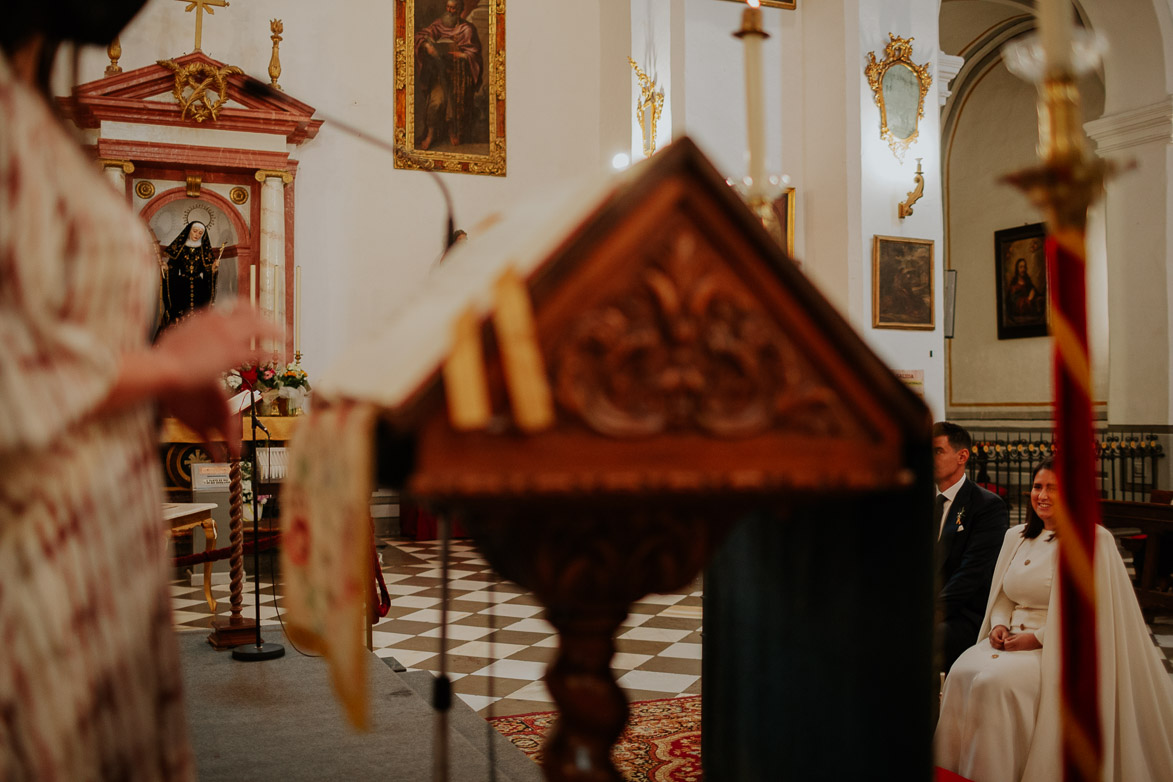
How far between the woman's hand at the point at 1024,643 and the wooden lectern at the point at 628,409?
2.67m

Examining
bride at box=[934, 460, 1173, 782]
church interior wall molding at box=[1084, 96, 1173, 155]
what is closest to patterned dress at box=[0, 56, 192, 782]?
bride at box=[934, 460, 1173, 782]

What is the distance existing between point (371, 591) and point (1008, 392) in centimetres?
1371

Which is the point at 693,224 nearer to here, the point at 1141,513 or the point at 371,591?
the point at 371,591

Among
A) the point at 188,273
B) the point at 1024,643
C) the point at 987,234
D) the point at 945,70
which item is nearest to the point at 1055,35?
the point at 1024,643

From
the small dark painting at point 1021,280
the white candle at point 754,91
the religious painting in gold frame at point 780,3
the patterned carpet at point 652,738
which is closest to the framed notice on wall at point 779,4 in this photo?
the religious painting in gold frame at point 780,3

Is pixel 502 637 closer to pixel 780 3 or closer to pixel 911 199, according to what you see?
pixel 911 199

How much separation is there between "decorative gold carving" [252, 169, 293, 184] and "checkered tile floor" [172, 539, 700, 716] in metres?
4.87

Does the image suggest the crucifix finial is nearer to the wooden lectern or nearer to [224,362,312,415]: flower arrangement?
[224,362,312,415]: flower arrangement

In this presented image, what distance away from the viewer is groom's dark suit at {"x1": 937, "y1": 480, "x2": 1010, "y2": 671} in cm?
400

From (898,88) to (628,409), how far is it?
29.2ft

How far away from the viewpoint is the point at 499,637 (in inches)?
244

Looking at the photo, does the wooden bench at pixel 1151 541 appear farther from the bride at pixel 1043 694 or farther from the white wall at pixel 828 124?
the bride at pixel 1043 694

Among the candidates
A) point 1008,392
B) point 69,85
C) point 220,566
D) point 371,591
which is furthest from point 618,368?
point 1008,392

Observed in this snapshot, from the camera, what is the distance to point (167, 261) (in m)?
10.8
